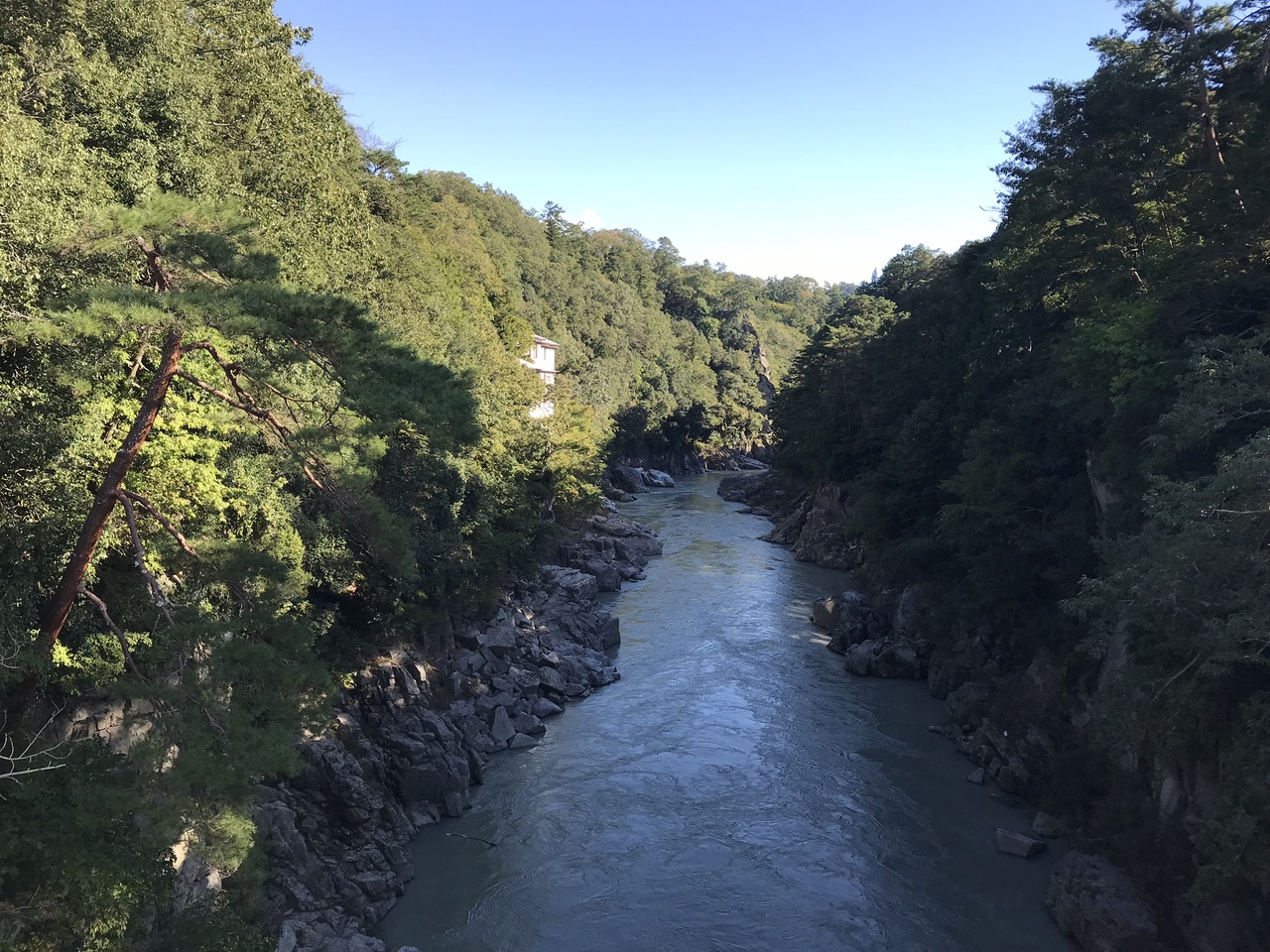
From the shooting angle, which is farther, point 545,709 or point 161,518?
point 545,709

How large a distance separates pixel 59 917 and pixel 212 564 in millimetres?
3440

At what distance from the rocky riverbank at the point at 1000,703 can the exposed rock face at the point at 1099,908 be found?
0.01m

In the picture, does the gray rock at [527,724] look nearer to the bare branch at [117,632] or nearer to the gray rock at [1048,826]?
the gray rock at [1048,826]

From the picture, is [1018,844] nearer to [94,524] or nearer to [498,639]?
[498,639]

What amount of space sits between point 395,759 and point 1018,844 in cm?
1066

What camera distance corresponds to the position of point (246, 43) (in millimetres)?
14922

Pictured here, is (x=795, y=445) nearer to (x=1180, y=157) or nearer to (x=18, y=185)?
(x=1180, y=157)

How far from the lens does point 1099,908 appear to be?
10688 millimetres

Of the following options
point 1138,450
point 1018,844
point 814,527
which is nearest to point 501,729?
point 1018,844

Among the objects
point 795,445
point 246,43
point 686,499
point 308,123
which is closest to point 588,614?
point 308,123

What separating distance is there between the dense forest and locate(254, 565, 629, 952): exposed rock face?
1.10 metres

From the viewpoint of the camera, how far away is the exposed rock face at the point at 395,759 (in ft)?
35.9

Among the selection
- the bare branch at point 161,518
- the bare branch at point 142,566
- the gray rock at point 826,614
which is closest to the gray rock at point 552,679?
the gray rock at point 826,614

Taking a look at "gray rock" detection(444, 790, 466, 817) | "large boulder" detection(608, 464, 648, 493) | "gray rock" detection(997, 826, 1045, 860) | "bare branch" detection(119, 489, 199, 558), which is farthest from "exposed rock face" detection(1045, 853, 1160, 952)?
"large boulder" detection(608, 464, 648, 493)
